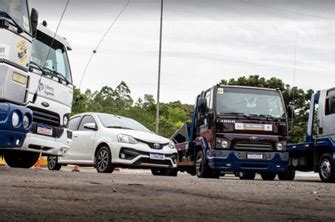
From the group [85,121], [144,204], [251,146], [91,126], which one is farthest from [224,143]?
[144,204]

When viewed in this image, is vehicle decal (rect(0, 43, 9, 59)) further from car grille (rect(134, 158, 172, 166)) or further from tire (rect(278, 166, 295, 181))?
tire (rect(278, 166, 295, 181))

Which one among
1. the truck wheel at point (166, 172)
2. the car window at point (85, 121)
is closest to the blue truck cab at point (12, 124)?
the car window at point (85, 121)

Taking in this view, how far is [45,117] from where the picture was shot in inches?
421

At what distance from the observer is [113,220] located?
4.61m

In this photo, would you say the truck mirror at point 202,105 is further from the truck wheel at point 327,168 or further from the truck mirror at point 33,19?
the truck mirror at point 33,19

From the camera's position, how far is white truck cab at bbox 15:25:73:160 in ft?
34.0

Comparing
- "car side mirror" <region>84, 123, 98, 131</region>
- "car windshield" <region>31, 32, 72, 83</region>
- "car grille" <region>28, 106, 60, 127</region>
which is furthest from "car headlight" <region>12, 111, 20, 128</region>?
"car side mirror" <region>84, 123, 98, 131</region>

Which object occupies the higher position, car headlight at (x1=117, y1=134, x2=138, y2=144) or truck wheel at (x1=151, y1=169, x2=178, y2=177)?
car headlight at (x1=117, y1=134, x2=138, y2=144)

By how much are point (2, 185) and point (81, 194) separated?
1166 mm

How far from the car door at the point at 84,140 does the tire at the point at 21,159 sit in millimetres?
1207

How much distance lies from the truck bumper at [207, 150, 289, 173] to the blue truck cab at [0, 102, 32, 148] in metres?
5.59

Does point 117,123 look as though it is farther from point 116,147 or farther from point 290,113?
point 290,113

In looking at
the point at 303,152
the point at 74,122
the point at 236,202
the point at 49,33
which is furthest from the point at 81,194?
the point at 303,152

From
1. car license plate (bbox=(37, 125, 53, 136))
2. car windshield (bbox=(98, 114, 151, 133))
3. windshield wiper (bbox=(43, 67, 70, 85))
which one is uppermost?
windshield wiper (bbox=(43, 67, 70, 85))
